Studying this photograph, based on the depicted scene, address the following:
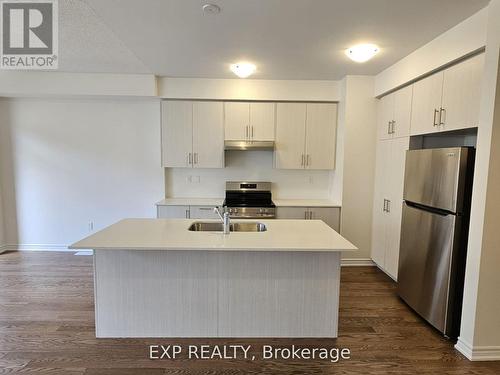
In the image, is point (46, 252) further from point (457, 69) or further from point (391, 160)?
point (457, 69)

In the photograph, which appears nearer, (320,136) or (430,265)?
(430,265)

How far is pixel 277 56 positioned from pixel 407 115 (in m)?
1.59

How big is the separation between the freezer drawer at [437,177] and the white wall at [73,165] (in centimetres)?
345

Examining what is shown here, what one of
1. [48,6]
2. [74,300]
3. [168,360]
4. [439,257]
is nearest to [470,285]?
[439,257]

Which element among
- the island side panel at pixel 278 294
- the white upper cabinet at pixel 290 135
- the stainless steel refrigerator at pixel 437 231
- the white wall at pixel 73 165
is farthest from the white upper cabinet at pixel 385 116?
the white wall at pixel 73 165

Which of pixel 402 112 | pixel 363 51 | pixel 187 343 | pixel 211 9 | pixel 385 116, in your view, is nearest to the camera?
pixel 211 9

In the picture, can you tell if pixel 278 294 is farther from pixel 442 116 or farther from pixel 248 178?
pixel 248 178

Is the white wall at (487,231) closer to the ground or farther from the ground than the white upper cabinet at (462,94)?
closer to the ground

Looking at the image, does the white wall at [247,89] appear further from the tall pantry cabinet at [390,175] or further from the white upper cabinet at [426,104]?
the white upper cabinet at [426,104]

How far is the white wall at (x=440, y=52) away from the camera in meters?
2.17

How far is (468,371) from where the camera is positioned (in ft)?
6.62

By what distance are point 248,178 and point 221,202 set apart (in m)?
0.62

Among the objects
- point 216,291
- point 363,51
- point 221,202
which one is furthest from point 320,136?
point 216,291

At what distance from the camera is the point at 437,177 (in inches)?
95.4
